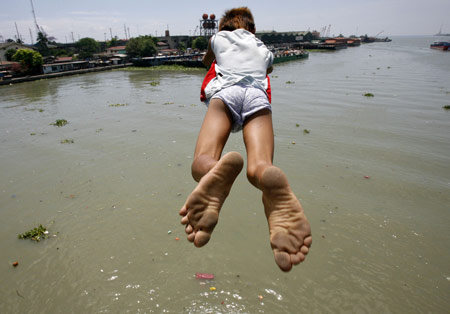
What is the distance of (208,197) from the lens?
6.58 feet

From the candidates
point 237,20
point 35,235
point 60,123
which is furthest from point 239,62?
point 60,123

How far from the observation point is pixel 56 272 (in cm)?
463

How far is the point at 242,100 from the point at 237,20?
40.2 inches

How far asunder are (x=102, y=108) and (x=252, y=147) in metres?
16.6

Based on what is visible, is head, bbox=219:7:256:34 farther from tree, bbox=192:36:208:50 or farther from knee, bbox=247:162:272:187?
tree, bbox=192:36:208:50

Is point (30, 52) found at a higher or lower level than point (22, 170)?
higher

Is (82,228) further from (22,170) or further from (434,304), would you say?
(434,304)

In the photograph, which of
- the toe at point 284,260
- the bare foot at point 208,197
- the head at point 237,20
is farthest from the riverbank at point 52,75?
the toe at point 284,260

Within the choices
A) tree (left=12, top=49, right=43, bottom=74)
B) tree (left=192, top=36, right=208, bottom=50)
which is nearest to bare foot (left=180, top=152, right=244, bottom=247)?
tree (left=12, top=49, right=43, bottom=74)

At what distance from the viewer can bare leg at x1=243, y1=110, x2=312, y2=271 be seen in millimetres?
1850

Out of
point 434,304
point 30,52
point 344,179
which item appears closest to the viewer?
point 434,304

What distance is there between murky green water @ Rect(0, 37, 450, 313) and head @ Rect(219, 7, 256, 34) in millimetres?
3704

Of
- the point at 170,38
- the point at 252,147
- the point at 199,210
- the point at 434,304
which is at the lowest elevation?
the point at 434,304

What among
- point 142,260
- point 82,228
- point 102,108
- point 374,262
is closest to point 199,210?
point 142,260
